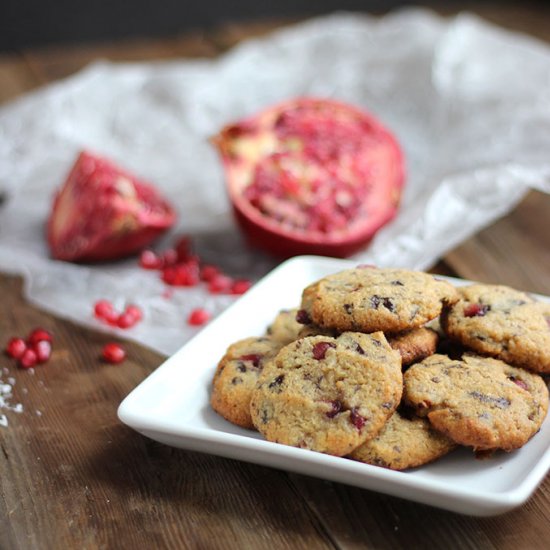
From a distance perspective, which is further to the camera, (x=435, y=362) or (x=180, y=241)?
(x=180, y=241)

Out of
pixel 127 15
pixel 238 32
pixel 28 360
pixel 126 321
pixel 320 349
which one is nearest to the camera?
pixel 320 349

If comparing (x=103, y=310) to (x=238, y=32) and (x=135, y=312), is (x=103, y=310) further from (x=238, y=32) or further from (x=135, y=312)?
(x=238, y=32)

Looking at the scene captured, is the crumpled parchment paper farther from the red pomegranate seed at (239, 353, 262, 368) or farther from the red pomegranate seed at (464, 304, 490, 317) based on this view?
the red pomegranate seed at (464, 304, 490, 317)

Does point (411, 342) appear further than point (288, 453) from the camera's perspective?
Yes

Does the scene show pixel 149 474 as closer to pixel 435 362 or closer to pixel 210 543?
pixel 210 543

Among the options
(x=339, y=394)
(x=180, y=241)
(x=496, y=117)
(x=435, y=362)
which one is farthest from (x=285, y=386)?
(x=496, y=117)

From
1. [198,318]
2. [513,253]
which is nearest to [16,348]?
[198,318]

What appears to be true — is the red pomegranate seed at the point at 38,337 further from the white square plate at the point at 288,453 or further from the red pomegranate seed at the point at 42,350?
the white square plate at the point at 288,453
